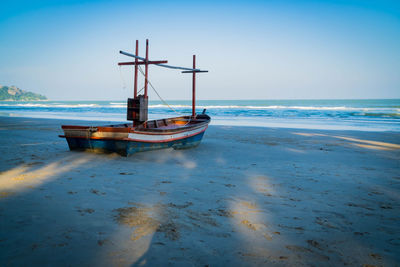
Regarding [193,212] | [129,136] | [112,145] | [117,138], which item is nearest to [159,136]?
[129,136]

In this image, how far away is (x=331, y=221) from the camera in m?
3.59

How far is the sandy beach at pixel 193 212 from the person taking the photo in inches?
104

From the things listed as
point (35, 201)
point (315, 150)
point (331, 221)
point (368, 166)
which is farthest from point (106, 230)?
point (315, 150)

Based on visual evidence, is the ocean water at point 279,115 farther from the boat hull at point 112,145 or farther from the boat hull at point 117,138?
the boat hull at point 112,145

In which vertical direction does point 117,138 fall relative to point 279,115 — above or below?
below

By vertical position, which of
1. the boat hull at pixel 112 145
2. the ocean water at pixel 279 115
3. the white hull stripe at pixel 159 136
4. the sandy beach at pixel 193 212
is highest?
the ocean water at pixel 279 115

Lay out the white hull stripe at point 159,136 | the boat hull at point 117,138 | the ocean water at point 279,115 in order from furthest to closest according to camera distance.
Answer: the ocean water at point 279,115 < the white hull stripe at point 159,136 < the boat hull at point 117,138

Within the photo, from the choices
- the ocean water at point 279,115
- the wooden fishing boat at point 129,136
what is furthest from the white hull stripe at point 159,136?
the ocean water at point 279,115

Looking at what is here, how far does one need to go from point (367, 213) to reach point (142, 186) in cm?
406

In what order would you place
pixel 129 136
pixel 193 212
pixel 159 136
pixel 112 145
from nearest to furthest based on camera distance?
pixel 193 212 → pixel 129 136 → pixel 112 145 → pixel 159 136

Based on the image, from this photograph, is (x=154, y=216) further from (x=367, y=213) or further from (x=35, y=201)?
(x=367, y=213)

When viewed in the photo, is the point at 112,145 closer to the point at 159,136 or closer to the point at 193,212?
the point at 159,136

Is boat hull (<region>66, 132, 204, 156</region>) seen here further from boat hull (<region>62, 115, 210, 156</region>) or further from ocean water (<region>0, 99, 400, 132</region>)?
ocean water (<region>0, 99, 400, 132</region>)

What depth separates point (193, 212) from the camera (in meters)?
3.77
